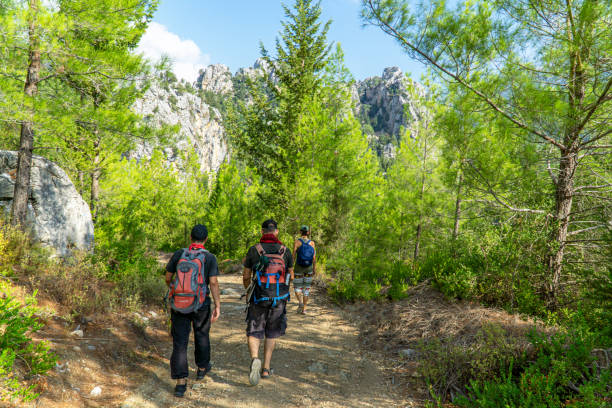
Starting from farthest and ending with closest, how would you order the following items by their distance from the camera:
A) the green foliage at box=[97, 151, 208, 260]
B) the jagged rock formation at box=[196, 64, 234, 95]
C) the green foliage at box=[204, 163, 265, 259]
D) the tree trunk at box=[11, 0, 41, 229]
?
the jagged rock formation at box=[196, 64, 234, 95]
the green foliage at box=[97, 151, 208, 260]
the green foliage at box=[204, 163, 265, 259]
the tree trunk at box=[11, 0, 41, 229]

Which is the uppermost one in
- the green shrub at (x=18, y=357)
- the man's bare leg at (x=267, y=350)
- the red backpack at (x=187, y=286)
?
the red backpack at (x=187, y=286)

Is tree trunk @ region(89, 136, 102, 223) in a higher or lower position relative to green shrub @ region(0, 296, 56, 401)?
higher

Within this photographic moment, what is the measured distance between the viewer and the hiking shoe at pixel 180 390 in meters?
3.49

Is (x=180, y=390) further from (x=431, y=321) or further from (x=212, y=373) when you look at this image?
(x=431, y=321)

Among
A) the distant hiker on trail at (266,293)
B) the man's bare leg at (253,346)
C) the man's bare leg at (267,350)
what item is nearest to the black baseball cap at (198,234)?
the distant hiker on trail at (266,293)

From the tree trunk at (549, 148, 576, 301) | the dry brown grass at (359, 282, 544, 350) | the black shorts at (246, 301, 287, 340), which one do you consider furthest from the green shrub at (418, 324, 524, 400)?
the black shorts at (246, 301, 287, 340)

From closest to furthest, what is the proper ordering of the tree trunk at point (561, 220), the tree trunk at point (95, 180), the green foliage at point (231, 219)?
the tree trunk at point (561, 220) < the tree trunk at point (95, 180) < the green foliage at point (231, 219)

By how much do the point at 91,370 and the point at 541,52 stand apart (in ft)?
24.7

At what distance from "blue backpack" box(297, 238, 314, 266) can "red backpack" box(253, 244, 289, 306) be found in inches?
88.0

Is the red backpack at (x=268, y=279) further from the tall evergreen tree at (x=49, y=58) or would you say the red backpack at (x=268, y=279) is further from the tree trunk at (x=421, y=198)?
the tree trunk at (x=421, y=198)

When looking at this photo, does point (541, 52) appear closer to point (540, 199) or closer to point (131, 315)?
point (540, 199)

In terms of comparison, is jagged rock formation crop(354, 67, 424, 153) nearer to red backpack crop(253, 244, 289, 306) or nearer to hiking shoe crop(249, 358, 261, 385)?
red backpack crop(253, 244, 289, 306)

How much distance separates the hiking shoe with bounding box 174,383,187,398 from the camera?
3.49 m

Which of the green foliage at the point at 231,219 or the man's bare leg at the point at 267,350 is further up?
the green foliage at the point at 231,219
